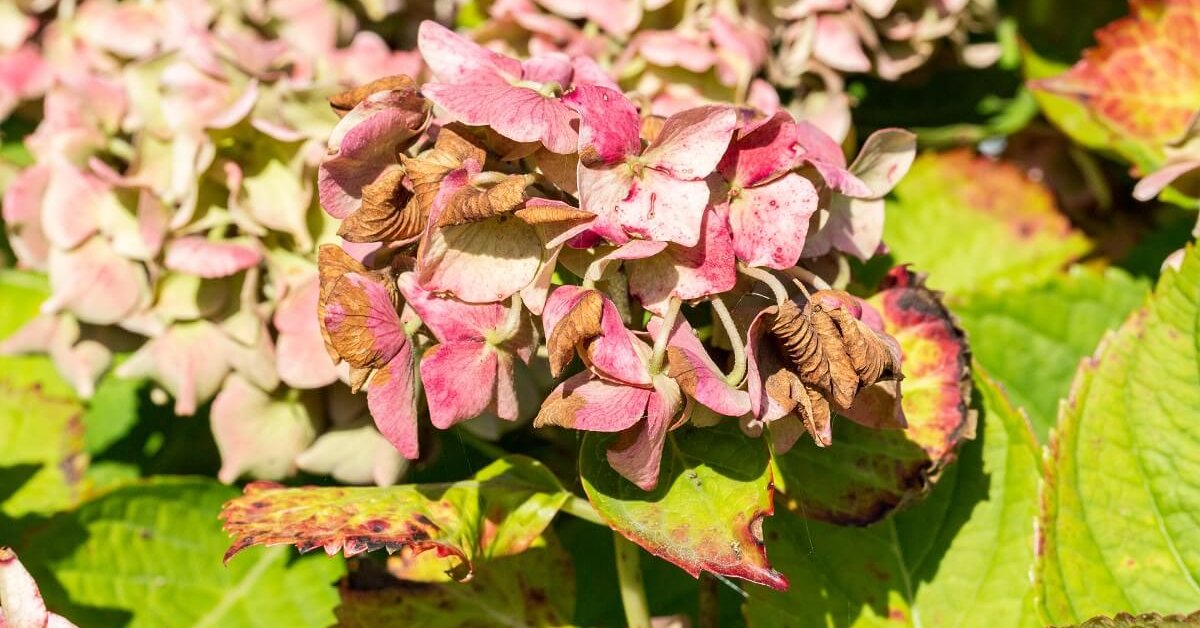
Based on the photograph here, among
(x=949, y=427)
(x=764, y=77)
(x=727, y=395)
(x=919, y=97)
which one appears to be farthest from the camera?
(x=919, y=97)

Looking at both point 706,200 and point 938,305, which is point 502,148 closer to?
point 706,200

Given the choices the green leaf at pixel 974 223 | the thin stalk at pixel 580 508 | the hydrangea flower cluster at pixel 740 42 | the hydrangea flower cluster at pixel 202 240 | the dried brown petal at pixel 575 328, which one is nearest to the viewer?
the dried brown petal at pixel 575 328

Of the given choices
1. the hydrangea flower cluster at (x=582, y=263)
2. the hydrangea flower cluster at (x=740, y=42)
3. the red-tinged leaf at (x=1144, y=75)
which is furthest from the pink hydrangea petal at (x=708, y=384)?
the red-tinged leaf at (x=1144, y=75)

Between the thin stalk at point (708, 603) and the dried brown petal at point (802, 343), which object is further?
the thin stalk at point (708, 603)

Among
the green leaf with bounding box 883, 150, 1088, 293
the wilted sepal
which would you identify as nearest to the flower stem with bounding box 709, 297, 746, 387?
the wilted sepal

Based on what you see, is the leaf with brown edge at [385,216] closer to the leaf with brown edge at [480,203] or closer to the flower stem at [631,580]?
the leaf with brown edge at [480,203]

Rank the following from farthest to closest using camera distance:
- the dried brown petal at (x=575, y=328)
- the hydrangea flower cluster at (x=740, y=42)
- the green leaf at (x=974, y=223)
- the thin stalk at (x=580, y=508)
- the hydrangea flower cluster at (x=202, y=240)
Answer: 1. the green leaf at (x=974, y=223)
2. the hydrangea flower cluster at (x=740, y=42)
3. the hydrangea flower cluster at (x=202, y=240)
4. the thin stalk at (x=580, y=508)
5. the dried brown petal at (x=575, y=328)

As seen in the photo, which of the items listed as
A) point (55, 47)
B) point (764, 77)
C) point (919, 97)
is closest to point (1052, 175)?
point (919, 97)
